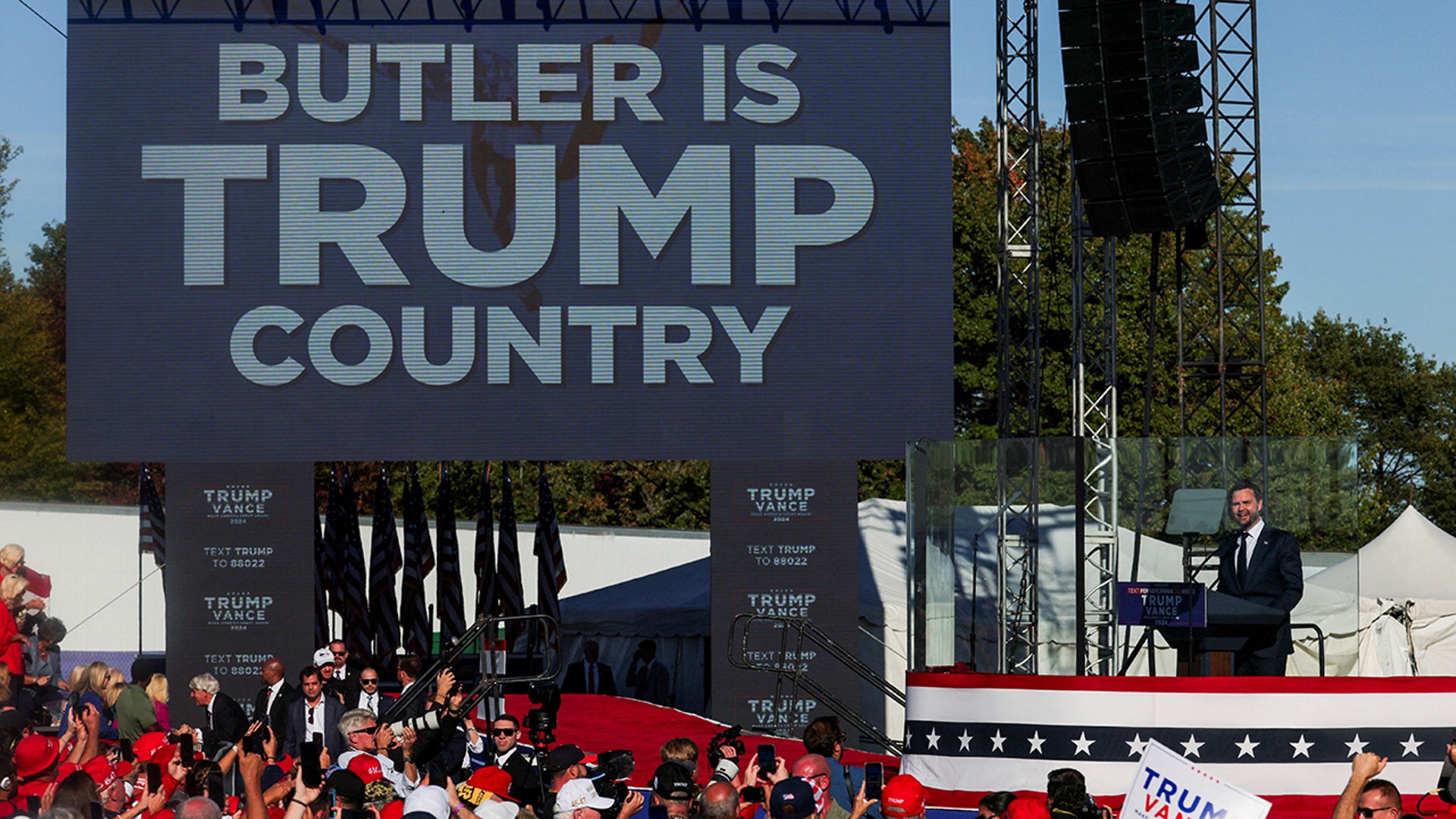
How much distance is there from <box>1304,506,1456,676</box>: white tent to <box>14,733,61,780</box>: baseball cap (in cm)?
1465

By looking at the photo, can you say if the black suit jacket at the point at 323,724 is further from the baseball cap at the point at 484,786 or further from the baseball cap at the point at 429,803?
the baseball cap at the point at 429,803

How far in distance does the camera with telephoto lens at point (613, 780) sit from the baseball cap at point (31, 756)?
3.13 metres

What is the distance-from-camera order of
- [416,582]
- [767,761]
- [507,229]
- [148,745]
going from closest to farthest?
1. [767,761]
2. [148,745]
3. [507,229]
4. [416,582]

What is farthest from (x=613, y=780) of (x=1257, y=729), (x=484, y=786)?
(x=1257, y=729)

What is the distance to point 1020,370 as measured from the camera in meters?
27.8

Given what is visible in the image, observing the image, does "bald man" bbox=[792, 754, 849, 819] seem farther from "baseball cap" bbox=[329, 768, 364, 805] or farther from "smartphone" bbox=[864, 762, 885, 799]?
"baseball cap" bbox=[329, 768, 364, 805]

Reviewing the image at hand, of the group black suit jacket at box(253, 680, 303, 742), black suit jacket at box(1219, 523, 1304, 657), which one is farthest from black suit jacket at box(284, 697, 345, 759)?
black suit jacket at box(1219, 523, 1304, 657)

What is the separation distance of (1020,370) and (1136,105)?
10.2m

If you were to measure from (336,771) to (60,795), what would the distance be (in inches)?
56.3

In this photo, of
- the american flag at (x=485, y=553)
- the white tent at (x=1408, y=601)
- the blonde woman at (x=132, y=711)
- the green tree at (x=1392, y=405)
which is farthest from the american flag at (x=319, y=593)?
the green tree at (x=1392, y=405)

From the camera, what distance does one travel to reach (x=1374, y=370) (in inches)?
2510

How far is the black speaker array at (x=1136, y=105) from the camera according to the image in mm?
17609

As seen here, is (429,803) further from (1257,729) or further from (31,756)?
(1257,729)

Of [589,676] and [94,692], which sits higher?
[94,692]
